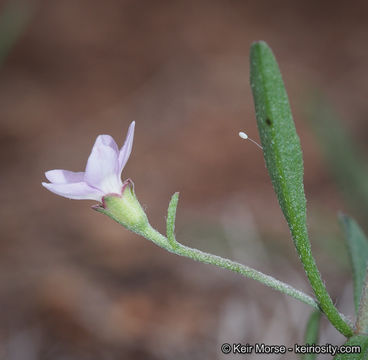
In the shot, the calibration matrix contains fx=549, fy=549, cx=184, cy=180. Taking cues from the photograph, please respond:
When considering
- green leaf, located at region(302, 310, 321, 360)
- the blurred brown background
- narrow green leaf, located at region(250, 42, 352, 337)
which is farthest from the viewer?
the blurred brown background

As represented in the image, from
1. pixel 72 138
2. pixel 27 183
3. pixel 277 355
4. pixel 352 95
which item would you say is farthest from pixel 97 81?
pixel 277 355

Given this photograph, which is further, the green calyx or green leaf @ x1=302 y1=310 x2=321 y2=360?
green leaf @ x1=302 y1=310 x2=321 y2=360

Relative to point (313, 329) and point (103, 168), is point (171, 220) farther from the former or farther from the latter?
point (313, 329)

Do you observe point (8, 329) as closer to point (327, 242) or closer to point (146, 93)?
point (327, 242)

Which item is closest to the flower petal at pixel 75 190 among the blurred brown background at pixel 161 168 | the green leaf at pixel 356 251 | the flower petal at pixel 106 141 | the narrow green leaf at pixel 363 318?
the flower petal at pixel 106 141

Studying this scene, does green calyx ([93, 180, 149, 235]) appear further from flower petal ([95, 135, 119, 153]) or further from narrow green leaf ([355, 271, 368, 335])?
narrow green leaf ([355, 271, 368, 335])

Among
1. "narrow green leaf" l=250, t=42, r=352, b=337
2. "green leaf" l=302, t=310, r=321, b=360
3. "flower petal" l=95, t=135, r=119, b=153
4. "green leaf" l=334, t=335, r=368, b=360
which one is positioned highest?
"narrow green leaf" l=250, t=42, r=352, b=337

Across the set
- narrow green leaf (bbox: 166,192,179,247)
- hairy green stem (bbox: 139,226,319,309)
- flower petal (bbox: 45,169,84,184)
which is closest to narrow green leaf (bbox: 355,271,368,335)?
hairy green stem (bbox: 139,226,319,309)

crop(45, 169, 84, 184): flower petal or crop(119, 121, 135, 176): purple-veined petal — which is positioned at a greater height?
crop(119, 121, 135, 176): purple-veined petal

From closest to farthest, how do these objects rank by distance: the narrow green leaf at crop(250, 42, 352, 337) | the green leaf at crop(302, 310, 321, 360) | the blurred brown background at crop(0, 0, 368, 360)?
1. the narrow green leaf at crop(250, 42, 352, 337)
2. the green leaf at crop(302, 310, 321, 360)
3. the blurred brown background at crop(0, 0, 368, 360)
